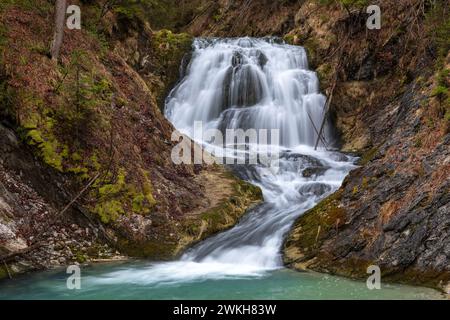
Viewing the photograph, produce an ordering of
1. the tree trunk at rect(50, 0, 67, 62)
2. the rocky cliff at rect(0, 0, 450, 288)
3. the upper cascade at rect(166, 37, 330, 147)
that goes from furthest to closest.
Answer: the upper cascade at rect(166, 37, 330, 147)
the tree trunk at rect(50, 0, 67, 62)
the rocky cliff at rect(0, 0, 450, 288)

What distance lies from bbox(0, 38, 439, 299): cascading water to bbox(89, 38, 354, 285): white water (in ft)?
0.09

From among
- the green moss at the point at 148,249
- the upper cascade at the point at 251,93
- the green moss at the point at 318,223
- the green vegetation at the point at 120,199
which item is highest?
the upper cascade at the point at 251,93

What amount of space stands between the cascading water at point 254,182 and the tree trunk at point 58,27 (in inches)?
202

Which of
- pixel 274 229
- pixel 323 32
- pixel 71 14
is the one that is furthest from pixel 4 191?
pixel 323 32

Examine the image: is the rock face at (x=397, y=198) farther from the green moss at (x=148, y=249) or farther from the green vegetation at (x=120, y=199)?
the green vegetation at (x=120, y=199)

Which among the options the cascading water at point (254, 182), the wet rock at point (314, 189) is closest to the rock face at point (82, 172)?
the cascading water at point (254, 182)

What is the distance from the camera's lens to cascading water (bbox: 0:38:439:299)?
21.7ft

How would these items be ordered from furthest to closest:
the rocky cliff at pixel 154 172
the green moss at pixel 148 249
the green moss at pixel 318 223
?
the green moss at pixel 148 249 < the green moss at pixel 318 223 < the rocky cliff at pixel 154 172

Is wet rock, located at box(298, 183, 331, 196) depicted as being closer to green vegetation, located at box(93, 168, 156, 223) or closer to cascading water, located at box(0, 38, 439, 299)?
cascading water, located at box(0, 38, 439, 299)

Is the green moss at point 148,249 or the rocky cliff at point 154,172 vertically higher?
the rocky cliff at point 154,172

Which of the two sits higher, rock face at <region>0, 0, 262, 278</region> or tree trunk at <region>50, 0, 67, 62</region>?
tree trunk at <region>50, 0, 67, 62</region>

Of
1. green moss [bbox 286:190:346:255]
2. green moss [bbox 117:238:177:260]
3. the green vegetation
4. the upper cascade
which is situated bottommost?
green moss [bbox 117:238:177:260]

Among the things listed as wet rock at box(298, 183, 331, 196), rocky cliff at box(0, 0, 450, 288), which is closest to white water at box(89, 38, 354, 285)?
wet rock at box(298, 183, 331, 196)

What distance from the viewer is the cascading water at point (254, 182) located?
662cm
